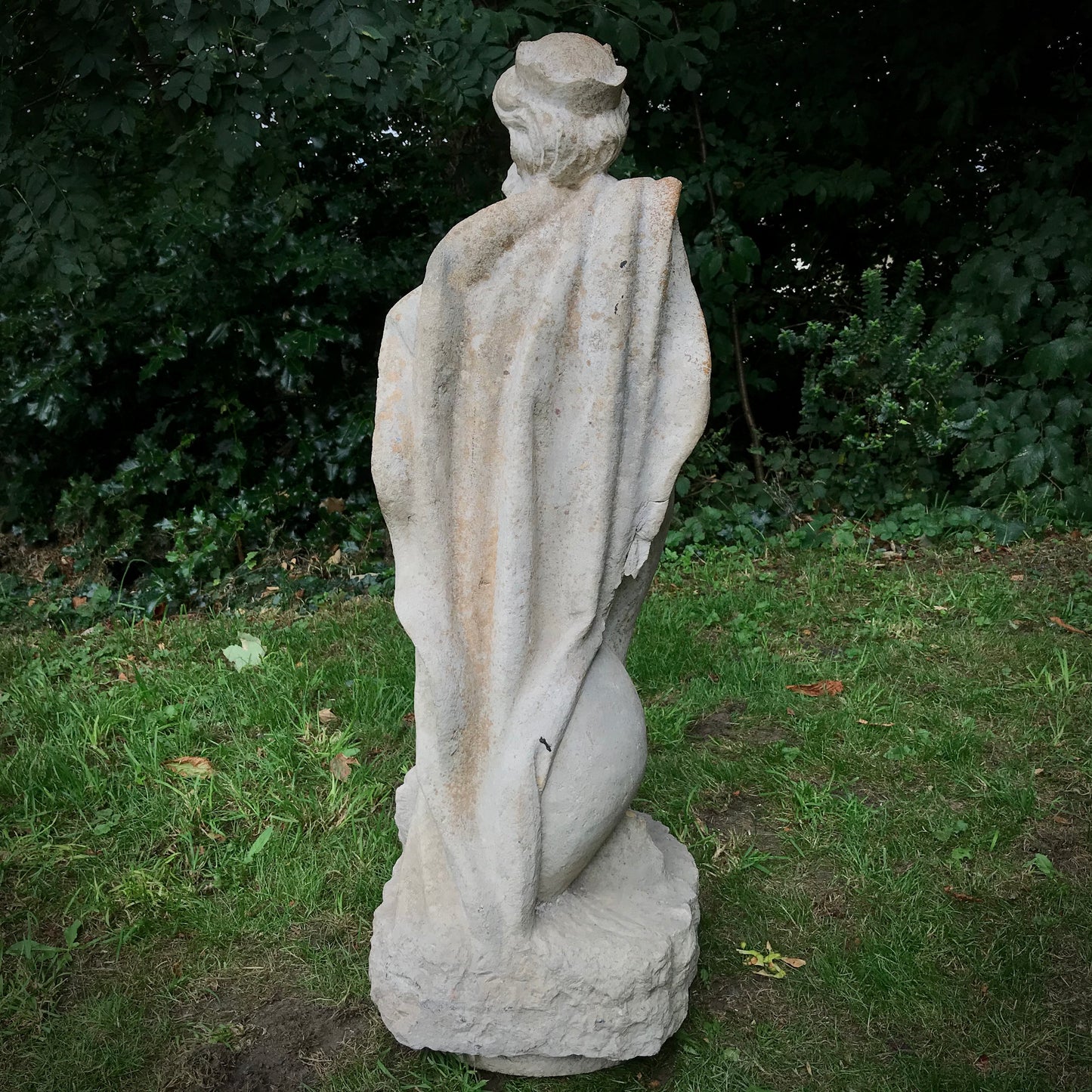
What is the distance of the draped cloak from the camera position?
6.93ft

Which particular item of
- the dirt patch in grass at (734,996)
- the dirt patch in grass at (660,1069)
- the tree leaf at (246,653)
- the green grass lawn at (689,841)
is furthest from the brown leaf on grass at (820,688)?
the tree leaf at (246,653)

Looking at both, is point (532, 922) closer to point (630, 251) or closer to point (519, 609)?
point (519, 609)

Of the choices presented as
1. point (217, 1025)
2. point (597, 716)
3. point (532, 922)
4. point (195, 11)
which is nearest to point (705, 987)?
point (532, 922)

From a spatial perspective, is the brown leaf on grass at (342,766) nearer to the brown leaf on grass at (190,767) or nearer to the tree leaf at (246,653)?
the brown leaf on grass at (190,767)

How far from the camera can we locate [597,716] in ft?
7.47

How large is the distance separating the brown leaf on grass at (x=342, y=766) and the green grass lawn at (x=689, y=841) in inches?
0.8

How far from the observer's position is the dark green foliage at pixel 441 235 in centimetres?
580

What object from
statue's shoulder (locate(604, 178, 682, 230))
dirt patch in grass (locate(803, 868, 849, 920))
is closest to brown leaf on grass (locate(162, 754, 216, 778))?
dirt patch in grass (locate(803, 868, 849, 920))

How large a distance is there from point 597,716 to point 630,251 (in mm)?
932

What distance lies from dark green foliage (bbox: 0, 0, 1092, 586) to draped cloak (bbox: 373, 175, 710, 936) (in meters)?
3.42

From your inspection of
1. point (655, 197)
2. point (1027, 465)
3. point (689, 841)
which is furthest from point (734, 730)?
point (1027, 465)

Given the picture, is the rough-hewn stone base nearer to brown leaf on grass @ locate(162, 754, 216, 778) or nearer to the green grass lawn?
the green grass lawn

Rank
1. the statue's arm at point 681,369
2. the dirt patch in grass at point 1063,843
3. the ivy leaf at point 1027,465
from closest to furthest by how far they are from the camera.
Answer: the statue's arm at point 681,369, the dirt patch in grass at point 1063,843, the ivy leaf at point 1027,465

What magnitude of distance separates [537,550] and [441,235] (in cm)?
434
